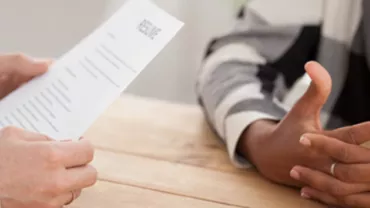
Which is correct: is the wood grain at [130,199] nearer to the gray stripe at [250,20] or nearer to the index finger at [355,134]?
the index finger at [355,134]

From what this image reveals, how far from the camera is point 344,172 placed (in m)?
0.67

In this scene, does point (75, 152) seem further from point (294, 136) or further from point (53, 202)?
point (294, 136)

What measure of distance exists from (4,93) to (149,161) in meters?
0.22

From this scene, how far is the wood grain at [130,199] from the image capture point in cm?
71

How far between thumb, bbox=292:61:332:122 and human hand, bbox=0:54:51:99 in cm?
33

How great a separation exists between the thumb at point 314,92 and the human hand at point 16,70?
33cm

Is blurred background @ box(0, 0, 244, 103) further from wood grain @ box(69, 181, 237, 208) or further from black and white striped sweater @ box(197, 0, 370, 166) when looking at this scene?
wood grain @ box(69, 181, 237, 208)

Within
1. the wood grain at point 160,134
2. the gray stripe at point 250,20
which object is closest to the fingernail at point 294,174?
the wood grain at point 160,134

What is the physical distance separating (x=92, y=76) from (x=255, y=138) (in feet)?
0.76

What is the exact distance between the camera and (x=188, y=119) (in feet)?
3.22

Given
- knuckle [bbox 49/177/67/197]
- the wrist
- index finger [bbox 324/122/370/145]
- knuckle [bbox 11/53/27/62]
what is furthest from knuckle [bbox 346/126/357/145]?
knuckle [bbox 11/53/27/62]

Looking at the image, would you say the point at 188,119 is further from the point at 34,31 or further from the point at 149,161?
the point at 34,31

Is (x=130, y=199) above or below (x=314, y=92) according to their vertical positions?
below

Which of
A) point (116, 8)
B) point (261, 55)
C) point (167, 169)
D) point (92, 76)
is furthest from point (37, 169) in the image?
point (116, 8)
